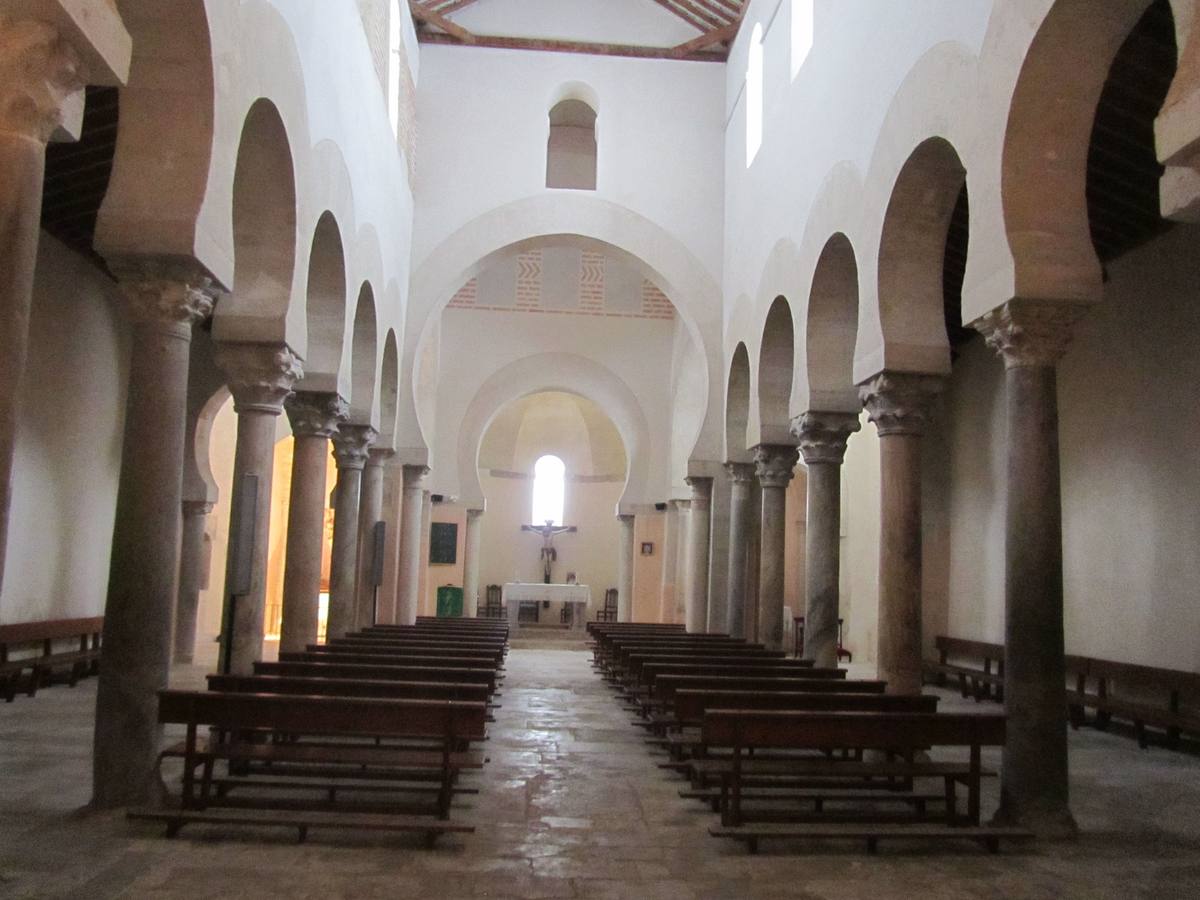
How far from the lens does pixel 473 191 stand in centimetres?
1775

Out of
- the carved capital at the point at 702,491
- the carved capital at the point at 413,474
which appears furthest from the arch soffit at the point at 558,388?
the carved capital at the point at 702,491

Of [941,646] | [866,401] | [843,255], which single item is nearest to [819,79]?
[843,255]

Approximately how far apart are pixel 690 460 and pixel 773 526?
3.39 meters

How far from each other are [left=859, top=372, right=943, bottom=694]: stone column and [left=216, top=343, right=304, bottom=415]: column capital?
5106 millimetres

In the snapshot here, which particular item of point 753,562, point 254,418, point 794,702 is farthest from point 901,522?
point 753,562

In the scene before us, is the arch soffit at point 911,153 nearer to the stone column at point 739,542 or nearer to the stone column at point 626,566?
the stone column at point 739,542

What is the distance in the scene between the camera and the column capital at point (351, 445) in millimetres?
14438

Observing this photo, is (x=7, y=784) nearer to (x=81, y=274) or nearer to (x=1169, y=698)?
(x=81, y=274)

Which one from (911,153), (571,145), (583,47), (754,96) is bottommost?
(911,153)

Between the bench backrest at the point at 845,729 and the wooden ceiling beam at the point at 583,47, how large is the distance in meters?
14.4

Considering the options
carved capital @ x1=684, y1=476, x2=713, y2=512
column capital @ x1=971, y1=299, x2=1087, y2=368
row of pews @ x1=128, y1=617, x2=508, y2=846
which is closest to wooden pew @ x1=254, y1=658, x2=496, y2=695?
row of pews @ x1=128, y1=617, x2=508, y2=846

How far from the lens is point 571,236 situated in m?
17.8

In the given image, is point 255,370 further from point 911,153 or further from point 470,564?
point 470,564

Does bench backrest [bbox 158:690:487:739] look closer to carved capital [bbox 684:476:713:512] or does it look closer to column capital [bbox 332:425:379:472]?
column capital [bbox 332:425:379:472]
